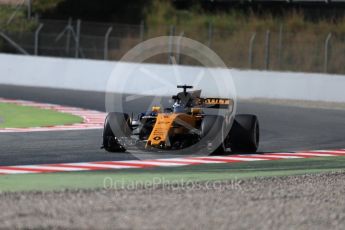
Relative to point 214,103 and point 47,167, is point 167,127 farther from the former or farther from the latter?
point 47,167

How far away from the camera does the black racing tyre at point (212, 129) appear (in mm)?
15188

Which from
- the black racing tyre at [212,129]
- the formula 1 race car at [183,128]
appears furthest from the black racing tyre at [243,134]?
the black racing tyre at [212,129]

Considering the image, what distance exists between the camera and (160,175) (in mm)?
12836

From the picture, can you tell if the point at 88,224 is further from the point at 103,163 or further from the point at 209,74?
the point at 209,74

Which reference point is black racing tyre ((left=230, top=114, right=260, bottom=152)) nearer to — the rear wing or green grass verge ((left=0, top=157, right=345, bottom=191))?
the rear wing

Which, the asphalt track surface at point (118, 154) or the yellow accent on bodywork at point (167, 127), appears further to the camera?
the yellow accent on bodywork at point (167, 127)

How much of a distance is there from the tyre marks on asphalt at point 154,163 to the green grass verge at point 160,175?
0.34 metres

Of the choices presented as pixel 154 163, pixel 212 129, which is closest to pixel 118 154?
pixel 154 163

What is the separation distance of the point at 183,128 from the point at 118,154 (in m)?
1.05

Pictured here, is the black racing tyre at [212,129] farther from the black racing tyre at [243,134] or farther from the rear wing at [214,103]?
the rear wing at [214,103]

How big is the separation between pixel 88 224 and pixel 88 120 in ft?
44.9

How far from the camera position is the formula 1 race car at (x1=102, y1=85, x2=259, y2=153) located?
15.2 m

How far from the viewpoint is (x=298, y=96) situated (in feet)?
100

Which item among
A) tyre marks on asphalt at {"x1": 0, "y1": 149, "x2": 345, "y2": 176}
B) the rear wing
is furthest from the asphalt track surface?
the rear wing
